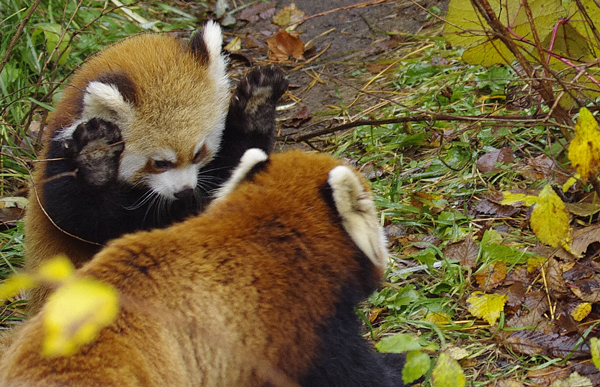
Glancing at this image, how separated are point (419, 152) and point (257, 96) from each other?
1.10 meters

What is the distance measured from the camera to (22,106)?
4.15 m

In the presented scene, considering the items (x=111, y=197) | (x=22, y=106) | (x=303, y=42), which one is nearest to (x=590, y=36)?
(x=111, y=197)

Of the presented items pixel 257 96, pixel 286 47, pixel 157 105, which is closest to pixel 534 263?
pixel 257 96

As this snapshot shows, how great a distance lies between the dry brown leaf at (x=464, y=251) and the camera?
Answer: 2795mm

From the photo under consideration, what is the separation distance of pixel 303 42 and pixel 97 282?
3775mm

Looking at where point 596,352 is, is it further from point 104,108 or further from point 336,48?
point 336,48

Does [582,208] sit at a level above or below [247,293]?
below

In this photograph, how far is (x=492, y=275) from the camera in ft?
8.73

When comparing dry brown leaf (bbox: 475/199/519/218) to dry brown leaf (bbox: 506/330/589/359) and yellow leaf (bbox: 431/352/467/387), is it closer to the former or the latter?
dry brown leaf (bbox: 506/330/589/359)

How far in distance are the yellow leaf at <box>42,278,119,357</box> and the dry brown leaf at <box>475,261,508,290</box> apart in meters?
1.65

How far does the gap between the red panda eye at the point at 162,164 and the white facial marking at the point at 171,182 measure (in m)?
0.02

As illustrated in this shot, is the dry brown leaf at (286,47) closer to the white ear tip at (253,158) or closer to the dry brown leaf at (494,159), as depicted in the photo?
the dry brown leaf at (494,159)

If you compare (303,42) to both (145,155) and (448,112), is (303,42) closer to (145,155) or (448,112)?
(448,112)

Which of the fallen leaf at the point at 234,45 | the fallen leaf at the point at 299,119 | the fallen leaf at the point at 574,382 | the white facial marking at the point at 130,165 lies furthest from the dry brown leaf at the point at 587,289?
the fallen leaf at the point at 234,45
